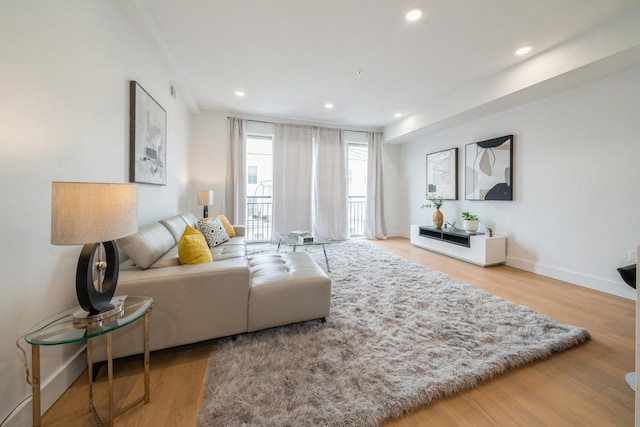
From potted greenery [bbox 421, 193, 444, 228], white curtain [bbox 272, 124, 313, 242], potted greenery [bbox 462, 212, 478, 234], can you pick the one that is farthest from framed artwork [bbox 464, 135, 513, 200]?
white curtain [bbox 272, 124, 313, 242]

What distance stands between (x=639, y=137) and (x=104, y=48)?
457 centimetres

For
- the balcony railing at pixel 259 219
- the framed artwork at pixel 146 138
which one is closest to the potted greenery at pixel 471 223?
the balcony railing at pixel 259 219

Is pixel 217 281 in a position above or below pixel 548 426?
above

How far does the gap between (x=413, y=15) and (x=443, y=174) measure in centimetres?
302

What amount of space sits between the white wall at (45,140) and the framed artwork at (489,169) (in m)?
4.45

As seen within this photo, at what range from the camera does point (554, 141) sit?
9.34 ft

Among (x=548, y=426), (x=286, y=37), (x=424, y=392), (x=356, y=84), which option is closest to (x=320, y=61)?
(x=286, y=37)

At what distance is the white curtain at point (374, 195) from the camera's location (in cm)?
532

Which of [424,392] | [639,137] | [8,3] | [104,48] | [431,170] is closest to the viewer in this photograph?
[8,3]

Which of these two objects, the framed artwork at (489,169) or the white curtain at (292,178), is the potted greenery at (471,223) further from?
the white curtain at (292,178)

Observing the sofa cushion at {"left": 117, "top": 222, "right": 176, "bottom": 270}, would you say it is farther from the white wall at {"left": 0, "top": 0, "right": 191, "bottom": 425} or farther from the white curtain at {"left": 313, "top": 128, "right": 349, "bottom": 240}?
the white curtain at {"left": 313, "top": 128, "right": 349, "bottom": 240}

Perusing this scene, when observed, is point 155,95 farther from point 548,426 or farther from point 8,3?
point 548,426

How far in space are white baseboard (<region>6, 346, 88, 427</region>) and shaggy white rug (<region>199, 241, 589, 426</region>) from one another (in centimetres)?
69

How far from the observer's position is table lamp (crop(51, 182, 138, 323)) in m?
0.87
